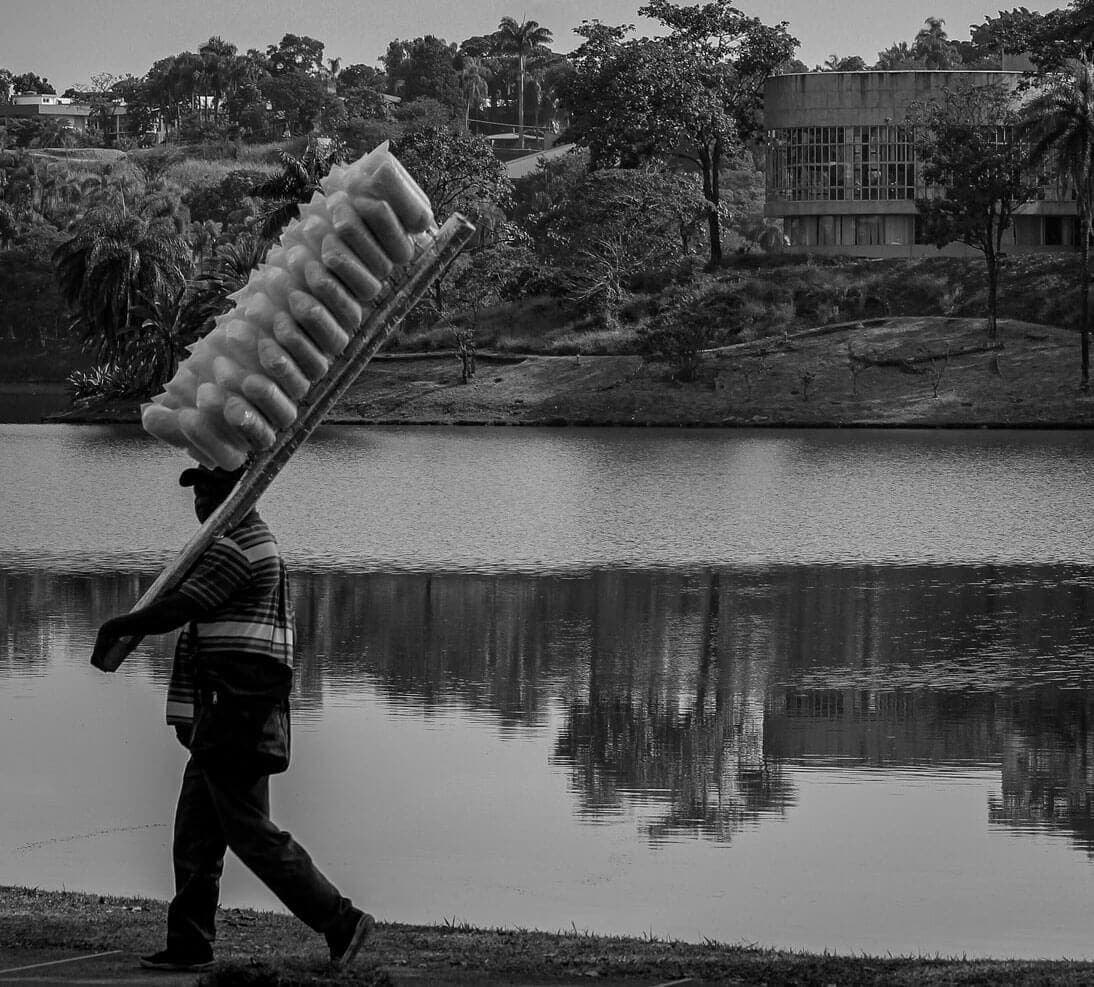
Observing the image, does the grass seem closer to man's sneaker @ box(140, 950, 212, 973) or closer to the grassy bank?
the grassy bank

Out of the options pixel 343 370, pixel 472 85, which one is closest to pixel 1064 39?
pixel 343 370

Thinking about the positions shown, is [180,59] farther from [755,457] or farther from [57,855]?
[57,855]

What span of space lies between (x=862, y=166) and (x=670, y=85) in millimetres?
9834

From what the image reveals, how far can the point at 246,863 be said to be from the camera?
6559 millimetres

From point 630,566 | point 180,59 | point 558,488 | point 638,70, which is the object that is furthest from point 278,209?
point 180,59

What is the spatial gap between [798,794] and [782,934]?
2750 millimetres

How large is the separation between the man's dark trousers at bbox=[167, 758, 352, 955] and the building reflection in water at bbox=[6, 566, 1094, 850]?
3.20 m

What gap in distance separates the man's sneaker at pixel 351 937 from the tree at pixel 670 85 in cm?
7107

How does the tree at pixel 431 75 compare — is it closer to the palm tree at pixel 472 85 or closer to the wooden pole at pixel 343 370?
the palm tree at pixel 472 85

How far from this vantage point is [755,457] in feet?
142

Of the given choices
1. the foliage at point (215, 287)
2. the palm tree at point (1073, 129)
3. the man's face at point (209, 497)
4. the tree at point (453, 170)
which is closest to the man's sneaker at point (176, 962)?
the man's face at point (209, 497)

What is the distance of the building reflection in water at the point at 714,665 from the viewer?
1105 cm

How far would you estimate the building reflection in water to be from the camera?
36.2ft

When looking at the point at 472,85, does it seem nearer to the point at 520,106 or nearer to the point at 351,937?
the point at 520,106
